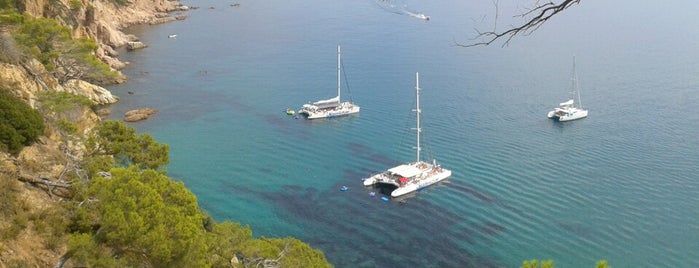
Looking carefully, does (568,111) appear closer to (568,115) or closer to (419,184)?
(568,115)

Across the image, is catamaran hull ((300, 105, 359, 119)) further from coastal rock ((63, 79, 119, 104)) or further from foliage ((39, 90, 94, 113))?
foliage ((39, 90, 94, 113))

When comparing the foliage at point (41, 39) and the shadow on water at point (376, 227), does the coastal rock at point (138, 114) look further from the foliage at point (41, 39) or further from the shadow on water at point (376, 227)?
the foliage at point (41, 39)

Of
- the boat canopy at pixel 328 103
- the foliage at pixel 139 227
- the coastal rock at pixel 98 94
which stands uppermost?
the foliage at pixel 139 227

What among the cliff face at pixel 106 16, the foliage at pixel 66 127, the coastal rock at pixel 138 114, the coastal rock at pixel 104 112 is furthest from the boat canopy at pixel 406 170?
the cliff face at pixel 106 16

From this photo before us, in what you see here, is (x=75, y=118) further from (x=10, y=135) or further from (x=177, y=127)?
(x=177, y=127)

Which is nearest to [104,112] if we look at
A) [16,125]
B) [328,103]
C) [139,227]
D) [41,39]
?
[328,103]

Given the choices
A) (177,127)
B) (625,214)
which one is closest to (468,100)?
(625,214)
